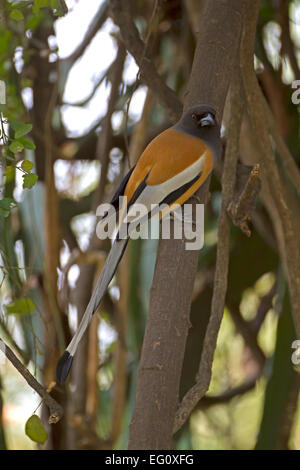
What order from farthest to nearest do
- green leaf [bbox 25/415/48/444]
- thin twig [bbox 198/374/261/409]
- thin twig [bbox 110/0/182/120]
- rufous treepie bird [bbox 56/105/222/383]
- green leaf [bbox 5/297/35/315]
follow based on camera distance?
1. thin twig [bbox 198/374/261/409]
2. thin twig [bbox 110/0/182/120]
3. green leaf [bbox 5/297/35/315]
4. rufous treepie bird [bbox 56/105/222/383]
5. green leaf [bbox 25/415/48/444]

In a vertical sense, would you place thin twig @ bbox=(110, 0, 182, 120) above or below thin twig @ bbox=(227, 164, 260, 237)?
above

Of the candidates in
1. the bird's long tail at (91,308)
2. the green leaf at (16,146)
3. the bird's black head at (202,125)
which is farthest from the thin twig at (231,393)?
the green leaf at (16,146)

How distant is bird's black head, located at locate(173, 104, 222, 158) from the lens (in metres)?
1.57

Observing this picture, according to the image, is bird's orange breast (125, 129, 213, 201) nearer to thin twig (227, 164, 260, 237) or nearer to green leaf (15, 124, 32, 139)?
thin twig (227, 164, 260, 237)

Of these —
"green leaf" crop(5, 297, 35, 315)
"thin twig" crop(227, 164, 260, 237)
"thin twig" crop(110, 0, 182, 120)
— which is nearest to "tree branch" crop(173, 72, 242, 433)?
"thin twig" crop(227, 164, 260, 237)

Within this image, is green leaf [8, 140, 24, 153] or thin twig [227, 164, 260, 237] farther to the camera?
thin twig [227, 164, 260, 237]

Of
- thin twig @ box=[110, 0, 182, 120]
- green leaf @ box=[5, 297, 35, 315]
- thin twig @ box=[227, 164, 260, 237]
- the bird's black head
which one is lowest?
green leaf @ box=[5, 297, 35, 315]

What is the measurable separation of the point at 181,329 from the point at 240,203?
15.5 inches

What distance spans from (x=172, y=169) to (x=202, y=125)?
0.12 meters

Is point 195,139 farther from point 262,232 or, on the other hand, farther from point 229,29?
point 262,232

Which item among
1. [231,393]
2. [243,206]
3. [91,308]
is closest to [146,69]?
[243,206]

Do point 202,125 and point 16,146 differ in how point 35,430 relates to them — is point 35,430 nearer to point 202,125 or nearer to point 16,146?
point 16,146

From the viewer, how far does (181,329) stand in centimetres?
133

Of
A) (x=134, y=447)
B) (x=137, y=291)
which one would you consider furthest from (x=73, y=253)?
(x=134, y=447)
